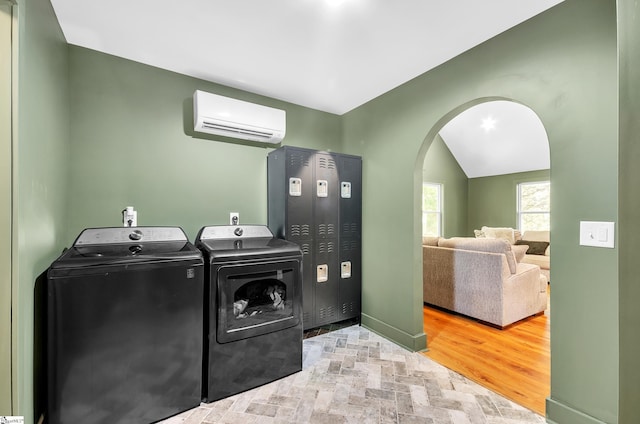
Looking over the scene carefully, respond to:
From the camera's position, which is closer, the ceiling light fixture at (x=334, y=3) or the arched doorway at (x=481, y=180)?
the ceiling light fixture at (x=334, y=3)

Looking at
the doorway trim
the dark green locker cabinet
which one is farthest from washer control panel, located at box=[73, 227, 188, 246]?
the dark green locker cabinet

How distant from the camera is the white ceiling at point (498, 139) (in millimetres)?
5285

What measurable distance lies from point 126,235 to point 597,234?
9.99 ft

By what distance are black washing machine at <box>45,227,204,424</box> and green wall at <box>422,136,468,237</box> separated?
19.1 ft

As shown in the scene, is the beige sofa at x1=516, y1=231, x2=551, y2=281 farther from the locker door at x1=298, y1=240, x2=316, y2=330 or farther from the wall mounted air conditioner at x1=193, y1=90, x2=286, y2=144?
the wall mounted air conditioner at x1=193, y1=90, x2=286, y2=144

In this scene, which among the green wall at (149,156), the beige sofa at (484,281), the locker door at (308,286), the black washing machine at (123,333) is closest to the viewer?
the black washing machine at (123,333)

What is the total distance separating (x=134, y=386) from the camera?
5.38ft

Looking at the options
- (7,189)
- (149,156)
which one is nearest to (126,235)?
(149,156)

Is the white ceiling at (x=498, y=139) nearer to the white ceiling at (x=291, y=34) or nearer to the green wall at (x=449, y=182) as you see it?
the green wall at (x=449, y=182)

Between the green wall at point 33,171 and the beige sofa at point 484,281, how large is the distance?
3.71 metres

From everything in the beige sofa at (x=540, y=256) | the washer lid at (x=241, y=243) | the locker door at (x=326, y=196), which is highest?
the locker door at (x=326, y=196)

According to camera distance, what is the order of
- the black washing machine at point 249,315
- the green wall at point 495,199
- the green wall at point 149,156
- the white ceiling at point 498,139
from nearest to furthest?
1. the black washing machine at point 249,315
2. the green wall at point 149,156
3. the white ceiling at point 498,139
4. the green wall at point 495,199

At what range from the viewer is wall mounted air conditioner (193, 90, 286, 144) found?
2.49 metres

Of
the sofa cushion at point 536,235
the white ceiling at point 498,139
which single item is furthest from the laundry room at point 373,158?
the sofa cushion at point 536,235
